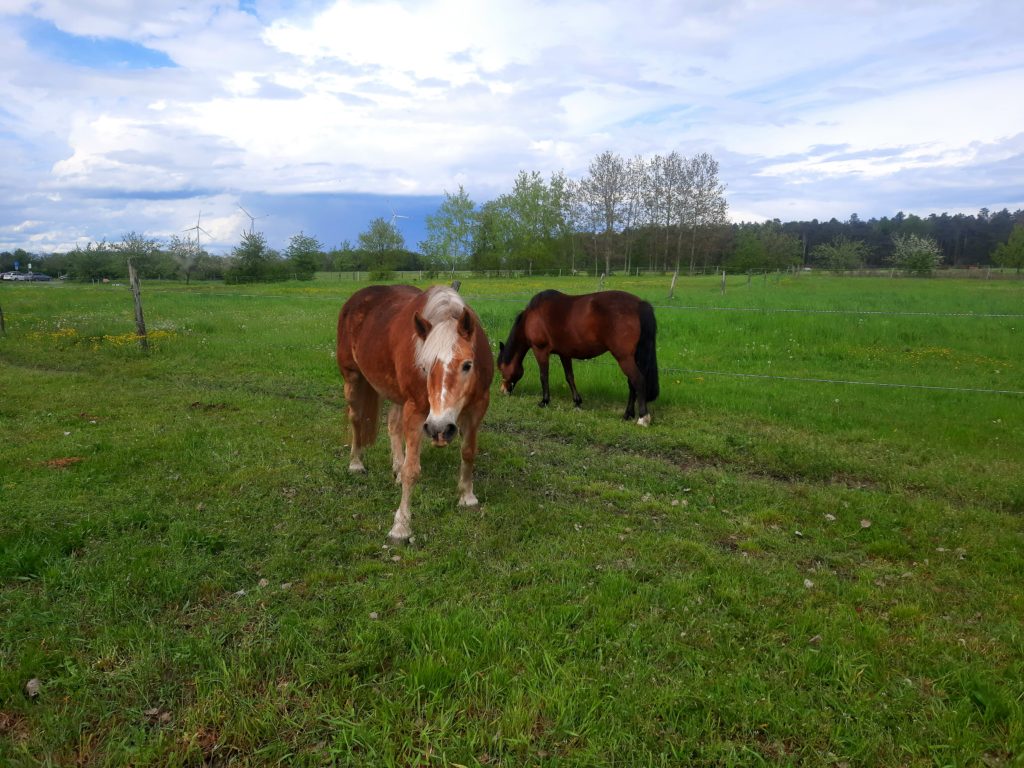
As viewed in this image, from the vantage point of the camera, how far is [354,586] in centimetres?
402

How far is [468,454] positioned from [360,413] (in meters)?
1.99

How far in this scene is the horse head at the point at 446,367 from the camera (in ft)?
14.4

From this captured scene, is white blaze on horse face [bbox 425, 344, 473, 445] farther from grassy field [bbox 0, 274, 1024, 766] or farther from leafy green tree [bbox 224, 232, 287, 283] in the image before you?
leafy green tree [bbox 224, 232, 287, 283]

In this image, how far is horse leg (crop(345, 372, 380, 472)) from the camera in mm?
6703

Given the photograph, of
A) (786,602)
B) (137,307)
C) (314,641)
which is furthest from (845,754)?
(137,307)

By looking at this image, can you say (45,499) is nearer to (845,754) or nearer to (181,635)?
(181,635)

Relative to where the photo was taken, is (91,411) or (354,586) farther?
(91,411)

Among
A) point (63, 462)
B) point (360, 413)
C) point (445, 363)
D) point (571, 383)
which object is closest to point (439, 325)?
point (445, 363)

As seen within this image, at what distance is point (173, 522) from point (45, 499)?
1.49 m

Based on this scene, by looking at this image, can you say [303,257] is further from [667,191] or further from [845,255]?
[845,255]

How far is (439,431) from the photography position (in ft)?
14.2

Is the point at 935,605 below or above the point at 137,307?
below

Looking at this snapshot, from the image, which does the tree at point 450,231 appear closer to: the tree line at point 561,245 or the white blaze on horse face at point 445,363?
the tree line at point 561,245

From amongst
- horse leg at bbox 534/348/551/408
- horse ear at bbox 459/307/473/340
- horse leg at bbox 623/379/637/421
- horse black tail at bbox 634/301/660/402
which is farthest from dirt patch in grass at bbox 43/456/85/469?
horse black tail at bbox 634/301/660/402
